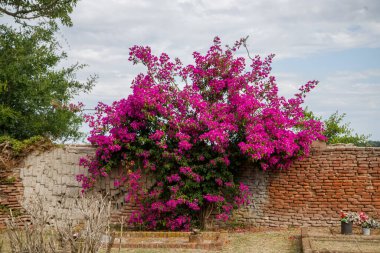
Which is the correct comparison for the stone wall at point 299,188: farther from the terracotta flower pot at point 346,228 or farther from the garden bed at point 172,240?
the garden bed at point 172,240

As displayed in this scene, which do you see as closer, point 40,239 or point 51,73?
point 40,239

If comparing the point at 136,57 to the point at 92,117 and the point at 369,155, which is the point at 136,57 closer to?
the point at 92,117

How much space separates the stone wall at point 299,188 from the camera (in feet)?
37.2

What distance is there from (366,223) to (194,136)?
3.96 meters

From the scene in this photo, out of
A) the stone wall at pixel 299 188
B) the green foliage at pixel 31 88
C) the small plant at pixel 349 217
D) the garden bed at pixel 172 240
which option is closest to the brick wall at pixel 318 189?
the stone wall at pixel 299 188

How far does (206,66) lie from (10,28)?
6.60m

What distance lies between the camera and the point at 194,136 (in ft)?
37.7

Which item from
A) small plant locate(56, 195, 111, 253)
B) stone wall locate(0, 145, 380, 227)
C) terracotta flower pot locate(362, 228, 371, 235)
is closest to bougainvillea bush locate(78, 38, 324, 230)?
stone wall locate(0, 145, 380, 227)

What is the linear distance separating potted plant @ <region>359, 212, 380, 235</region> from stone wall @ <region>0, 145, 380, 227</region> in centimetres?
60

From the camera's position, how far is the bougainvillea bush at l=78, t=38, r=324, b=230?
36.8 feet

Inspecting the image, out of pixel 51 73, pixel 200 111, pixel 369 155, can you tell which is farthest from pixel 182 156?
pixel 51 73

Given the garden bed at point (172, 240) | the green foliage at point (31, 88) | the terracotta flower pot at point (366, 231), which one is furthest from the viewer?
the green foliage at point (31, 88)

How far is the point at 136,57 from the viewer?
1201 centimetres

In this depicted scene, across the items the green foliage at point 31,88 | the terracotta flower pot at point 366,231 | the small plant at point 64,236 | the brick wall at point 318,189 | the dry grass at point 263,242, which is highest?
the green foliage at point 31,88
